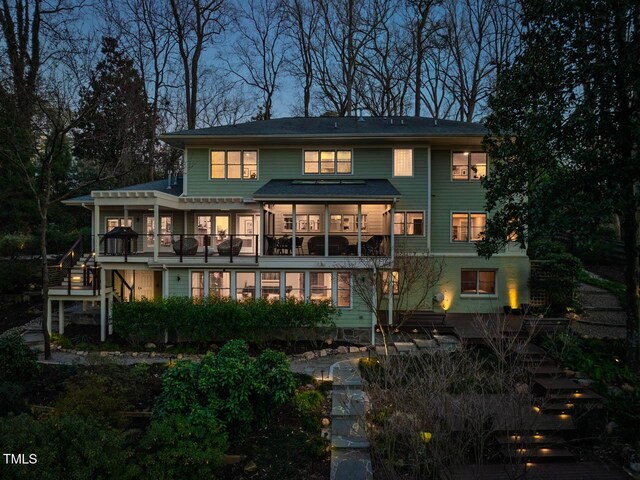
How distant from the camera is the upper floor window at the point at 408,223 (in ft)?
55.0

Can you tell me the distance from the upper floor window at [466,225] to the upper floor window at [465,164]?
1.65 m

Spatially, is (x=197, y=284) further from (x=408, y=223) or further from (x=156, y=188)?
(x=408, y=223)

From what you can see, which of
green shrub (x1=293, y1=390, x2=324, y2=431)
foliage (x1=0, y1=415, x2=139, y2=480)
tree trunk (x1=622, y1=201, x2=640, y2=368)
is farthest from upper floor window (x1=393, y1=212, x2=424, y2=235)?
foliage (x1=0, y1=415, x2=139, y2=480)

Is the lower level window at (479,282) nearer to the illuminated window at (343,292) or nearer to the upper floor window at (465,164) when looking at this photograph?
the upper floor window at (465,164)

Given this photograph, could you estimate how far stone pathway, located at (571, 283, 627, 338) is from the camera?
42.1ft

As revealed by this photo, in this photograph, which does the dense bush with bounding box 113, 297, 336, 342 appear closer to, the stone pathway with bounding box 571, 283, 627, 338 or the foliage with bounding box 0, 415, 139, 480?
the foliage with bounding box 0, 415, 139, 480

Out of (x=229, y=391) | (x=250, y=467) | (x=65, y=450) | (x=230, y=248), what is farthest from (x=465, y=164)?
(x=65, y=450)

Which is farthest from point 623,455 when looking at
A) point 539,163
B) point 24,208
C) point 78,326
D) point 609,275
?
point 24,208

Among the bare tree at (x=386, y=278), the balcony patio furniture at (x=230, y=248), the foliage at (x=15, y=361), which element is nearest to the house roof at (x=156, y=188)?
the balcony patio furniture at (x=230, y=248)

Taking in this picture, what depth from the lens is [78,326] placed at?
49.2ft

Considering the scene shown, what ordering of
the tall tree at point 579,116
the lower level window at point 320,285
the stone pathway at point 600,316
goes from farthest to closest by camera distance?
1. the lower level window at point 320,285
2. the stone pathway at point 600,316
3. the tall tree at point 579,116

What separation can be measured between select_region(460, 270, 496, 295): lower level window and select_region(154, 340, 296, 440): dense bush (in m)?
11.4

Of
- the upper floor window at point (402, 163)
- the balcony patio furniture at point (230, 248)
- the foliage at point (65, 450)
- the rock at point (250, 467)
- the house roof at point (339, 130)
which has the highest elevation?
the house roof at point (339, 130)

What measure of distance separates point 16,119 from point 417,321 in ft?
48.7
